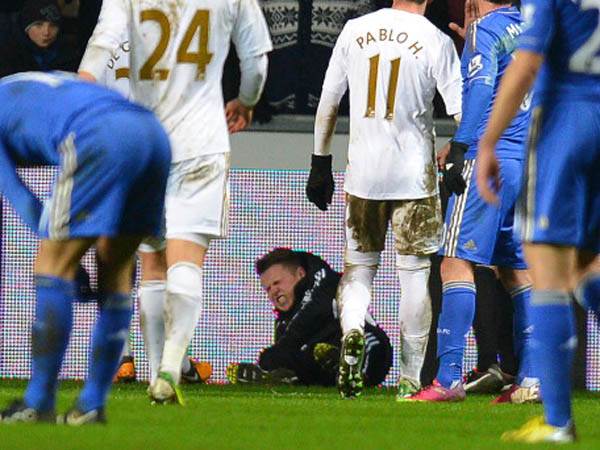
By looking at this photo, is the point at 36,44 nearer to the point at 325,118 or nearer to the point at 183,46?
the point at 325,118

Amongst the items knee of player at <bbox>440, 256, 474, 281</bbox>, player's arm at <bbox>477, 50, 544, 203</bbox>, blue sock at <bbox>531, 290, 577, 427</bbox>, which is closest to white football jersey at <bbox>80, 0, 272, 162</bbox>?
knee of player at <bbox>440, 256, 474, 281</bbox>

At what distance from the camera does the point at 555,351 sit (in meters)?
5.25

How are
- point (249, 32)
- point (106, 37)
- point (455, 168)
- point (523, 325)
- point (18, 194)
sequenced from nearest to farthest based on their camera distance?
1. point (18, 194)
2. point (106, 37)
3. point (249, 32)
4. point (455, 168)
5. point (523, 325)

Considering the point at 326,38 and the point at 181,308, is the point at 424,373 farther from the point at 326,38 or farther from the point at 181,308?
the point at 181,308

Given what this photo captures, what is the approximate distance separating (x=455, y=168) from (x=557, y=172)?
124 inches

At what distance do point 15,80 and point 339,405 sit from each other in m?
2.52

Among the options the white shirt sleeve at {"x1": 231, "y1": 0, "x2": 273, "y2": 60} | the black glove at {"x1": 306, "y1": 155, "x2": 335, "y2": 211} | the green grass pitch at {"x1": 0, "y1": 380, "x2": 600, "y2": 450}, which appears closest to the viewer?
the green grass pitch at {"x1": 0, "y1": 380, "x2": 600, "y2": 450}

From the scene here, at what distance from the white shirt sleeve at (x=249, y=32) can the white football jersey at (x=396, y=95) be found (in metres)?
0.88

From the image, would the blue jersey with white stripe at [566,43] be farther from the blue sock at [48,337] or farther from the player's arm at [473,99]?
the player's arm at [473,99]

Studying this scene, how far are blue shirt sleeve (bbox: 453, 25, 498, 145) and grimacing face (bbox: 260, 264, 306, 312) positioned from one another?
1.83m

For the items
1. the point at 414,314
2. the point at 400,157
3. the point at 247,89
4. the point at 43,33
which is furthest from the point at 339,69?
the point at 43,33

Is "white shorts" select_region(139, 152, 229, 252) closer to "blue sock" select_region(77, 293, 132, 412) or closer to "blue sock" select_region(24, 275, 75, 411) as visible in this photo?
"blue sock" select_region(77, 293, 132, 412)

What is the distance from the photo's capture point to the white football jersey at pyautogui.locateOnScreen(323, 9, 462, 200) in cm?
859

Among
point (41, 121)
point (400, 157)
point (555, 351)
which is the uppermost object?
point (41, 121)
